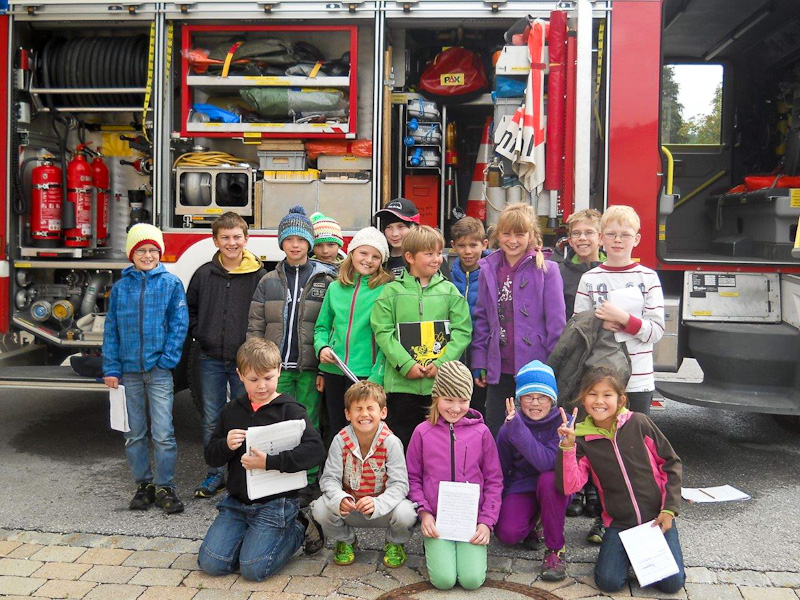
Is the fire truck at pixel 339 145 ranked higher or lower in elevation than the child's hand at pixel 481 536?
higher

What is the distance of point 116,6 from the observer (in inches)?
220

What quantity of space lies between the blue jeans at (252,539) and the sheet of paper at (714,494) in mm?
2205

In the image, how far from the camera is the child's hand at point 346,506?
3.68 m

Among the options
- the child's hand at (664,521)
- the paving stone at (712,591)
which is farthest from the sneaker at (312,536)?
the paving stone at (712,591)

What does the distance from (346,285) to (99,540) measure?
168cm

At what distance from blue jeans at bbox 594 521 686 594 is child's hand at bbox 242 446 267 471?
1440 mm

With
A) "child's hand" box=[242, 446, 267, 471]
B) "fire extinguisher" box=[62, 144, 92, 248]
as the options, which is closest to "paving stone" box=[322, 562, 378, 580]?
"child's hand" box=[242, 446, 267, 471]

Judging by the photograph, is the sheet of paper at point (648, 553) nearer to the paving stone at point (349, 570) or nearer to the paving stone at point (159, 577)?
the paving stone at point (349, 570)

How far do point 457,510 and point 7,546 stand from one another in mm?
2047

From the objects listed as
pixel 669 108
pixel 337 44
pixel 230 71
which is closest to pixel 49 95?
pixel 230 71

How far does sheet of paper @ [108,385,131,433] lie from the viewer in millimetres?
4473

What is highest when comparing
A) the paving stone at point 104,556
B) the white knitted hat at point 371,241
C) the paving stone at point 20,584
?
the white knitted hat at point 371,241

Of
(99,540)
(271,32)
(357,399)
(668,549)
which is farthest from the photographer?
(271,32)

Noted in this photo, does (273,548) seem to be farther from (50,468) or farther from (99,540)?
(50,468)
